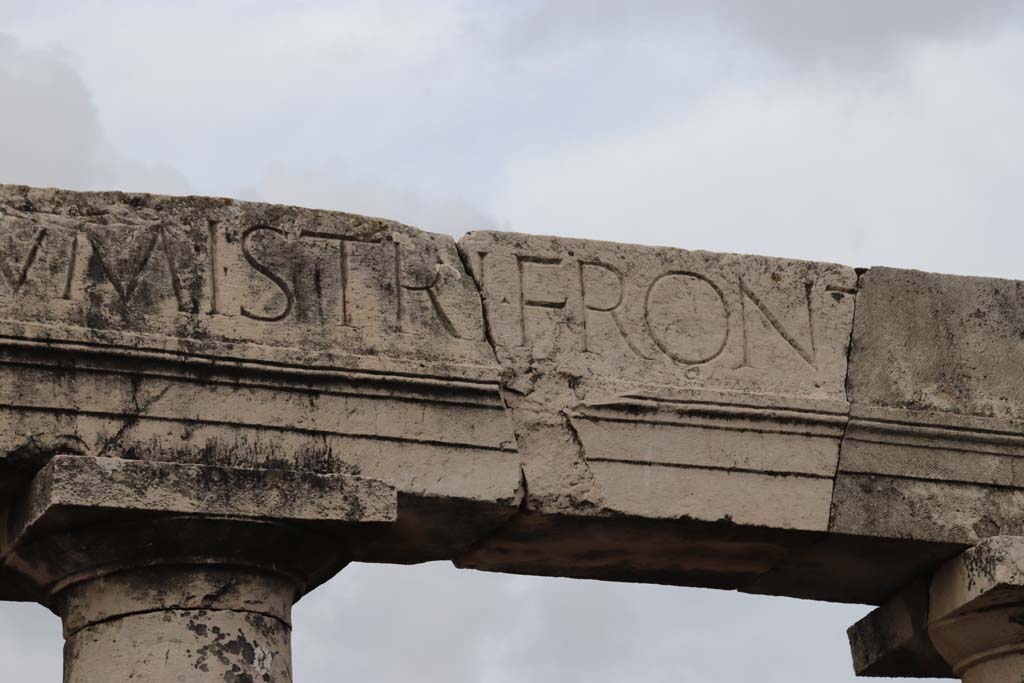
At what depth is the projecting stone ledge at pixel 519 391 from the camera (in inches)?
268

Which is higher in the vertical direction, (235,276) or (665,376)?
(235,276)

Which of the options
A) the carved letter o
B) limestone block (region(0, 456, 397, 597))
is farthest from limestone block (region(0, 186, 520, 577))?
the carved letter o

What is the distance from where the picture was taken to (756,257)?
7824mm

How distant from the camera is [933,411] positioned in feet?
25.5

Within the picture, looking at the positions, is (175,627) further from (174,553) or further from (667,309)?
(667,309)

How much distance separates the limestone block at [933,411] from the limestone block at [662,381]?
12 centimetres

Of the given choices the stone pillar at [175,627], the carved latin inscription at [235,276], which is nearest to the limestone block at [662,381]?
the carved latin inscription at [235,276]

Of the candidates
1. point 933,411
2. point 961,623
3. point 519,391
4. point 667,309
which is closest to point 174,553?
point 519,391

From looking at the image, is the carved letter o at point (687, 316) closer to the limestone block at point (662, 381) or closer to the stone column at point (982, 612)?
the limestone block at point (662, 381)

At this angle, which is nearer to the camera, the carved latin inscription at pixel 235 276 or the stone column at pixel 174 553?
the stone column at pixel 174 553

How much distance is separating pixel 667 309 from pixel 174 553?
6.72ft

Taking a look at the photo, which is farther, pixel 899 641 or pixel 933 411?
pixel 899 641

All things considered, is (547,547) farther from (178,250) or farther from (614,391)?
(178,250)

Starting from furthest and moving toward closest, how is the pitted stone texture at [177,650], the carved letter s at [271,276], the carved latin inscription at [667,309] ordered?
the carved latin inscription at [667,309] < the carved letter s at [271,276] < the pitted stone texture at [177,650]
